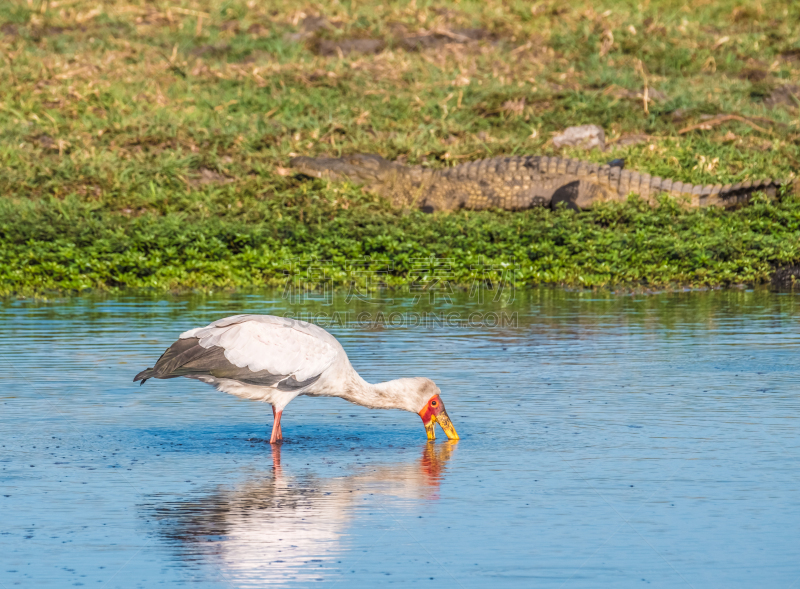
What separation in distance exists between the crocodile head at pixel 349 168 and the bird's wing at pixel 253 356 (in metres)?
10.5

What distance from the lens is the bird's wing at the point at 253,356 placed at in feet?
21.6

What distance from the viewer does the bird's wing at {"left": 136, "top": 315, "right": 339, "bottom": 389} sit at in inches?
259

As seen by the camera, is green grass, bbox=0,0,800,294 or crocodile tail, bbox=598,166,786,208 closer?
green grass, bbox=0,0,800,294

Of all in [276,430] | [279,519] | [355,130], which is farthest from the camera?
[355,130]

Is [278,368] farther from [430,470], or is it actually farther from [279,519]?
[279,519]

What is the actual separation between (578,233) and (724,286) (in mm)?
1905

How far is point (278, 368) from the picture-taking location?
6574 mm

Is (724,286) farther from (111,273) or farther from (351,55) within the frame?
(351,55)

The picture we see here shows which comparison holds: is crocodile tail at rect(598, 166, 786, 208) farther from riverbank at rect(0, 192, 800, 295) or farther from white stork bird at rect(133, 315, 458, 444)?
white stork bird at rect(133, 315, 458, 444)

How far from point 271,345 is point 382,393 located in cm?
67

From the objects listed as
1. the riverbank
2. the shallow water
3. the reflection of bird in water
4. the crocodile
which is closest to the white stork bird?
the shallow water

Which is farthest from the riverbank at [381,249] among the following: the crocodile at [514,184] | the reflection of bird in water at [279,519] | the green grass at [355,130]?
the reflection of bird in water at [279,519]

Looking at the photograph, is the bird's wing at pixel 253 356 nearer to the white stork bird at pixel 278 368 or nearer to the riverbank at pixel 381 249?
the white stork bird at pixel 278 368

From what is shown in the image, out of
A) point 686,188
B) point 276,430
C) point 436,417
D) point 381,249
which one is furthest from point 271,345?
point 686,188
